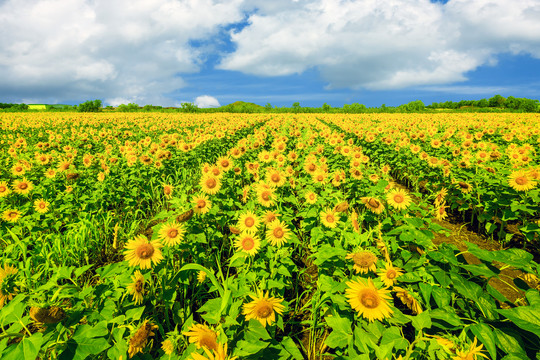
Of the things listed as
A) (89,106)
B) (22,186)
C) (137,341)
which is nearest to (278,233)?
(137,341)

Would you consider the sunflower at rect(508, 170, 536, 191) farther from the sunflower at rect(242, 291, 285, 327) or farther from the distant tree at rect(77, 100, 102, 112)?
the distant tree at rect(77, 100, 102, 112)

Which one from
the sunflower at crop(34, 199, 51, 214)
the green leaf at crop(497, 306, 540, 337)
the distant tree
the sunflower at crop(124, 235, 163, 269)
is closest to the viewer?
the green leaf at crop(497, 306, 540, 337)

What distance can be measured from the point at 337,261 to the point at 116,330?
1895mm

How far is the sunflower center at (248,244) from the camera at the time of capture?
8.48ft

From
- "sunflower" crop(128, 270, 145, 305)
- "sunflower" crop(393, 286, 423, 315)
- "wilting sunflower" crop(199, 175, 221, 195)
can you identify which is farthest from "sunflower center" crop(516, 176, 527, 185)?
"sunflower" crop(128, 270, 145, 305)

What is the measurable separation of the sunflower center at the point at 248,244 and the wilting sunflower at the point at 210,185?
58.6 inches

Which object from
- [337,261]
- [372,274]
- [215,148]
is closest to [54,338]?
[337,261]

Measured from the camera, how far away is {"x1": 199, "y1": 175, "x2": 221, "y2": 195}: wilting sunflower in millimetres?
3928

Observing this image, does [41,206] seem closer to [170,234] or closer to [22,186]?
[22,186]

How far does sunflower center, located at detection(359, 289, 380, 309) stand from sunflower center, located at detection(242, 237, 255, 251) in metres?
1.19

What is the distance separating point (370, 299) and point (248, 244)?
1.28 metres

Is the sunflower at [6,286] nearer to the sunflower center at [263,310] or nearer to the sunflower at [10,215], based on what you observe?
the sunflower center at [263,310]

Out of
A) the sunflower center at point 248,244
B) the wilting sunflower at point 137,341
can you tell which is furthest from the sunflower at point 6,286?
the sunflower center at point 248,244

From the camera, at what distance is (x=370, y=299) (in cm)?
176
